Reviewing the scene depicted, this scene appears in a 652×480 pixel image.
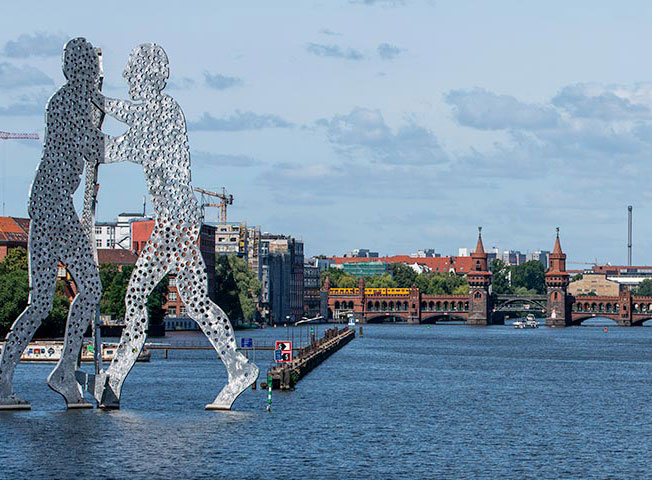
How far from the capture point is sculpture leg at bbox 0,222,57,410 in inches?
2189

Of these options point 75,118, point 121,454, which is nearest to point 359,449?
point 121,454

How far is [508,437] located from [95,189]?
18.5 m

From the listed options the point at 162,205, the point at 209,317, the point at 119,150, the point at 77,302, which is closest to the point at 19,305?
the point at 77,302

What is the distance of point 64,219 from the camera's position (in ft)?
186

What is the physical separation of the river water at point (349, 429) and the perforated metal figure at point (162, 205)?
3.32 metres

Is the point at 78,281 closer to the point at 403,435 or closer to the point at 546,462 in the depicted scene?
the point at 403,435

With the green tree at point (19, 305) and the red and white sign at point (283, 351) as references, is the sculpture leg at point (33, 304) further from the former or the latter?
the green tree at point (19, 305)

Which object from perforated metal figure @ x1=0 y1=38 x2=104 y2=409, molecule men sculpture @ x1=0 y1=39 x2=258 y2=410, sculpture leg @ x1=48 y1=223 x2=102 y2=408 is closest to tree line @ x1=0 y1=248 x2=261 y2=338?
sculpture leg @ x1=48 y1=223 x2=102 y2=408

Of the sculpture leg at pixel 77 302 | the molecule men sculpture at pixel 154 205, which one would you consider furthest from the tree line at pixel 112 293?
the molecule men sculpture at pixel 154 205

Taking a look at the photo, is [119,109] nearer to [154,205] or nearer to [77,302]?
[154,205]

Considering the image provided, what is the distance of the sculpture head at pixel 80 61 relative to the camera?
56.2m

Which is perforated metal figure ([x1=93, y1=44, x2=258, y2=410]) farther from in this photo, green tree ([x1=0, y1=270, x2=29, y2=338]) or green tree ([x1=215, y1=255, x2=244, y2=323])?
green tree ([x1=215, y1=255, x2=244, y2=323])

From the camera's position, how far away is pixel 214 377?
8644 cm

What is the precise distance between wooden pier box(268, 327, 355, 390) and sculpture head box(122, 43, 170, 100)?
2070cm
